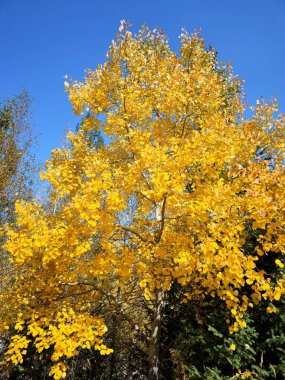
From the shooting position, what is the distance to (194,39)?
28.8ft

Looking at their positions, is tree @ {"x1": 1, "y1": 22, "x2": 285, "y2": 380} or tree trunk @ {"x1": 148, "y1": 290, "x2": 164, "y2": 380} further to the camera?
tree trunk @ {"x1": 148, "y1": 290, "x2": 164, "y2": 380}

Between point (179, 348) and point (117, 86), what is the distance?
5.65 meters

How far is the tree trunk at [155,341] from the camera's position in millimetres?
5724

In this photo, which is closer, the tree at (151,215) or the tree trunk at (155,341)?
the tree at (151,215)

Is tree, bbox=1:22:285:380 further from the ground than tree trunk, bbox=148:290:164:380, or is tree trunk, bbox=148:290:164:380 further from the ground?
tree, bbox=1:22:285:380

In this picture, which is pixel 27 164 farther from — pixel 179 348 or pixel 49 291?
pixel 179 348

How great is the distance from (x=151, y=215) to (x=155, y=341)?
3427 millimetres

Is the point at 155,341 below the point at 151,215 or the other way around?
below

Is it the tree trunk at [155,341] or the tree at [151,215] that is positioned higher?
the tree at [151,215]

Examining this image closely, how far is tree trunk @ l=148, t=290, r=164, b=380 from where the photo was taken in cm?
572

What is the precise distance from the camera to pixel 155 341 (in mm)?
6012

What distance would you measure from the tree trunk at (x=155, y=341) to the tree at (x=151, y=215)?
0.02 meters

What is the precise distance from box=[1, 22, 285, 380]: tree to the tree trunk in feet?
0.08

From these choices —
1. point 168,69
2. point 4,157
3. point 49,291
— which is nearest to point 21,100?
point 4,157
